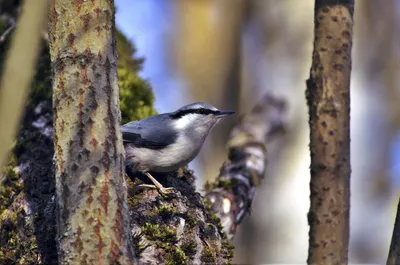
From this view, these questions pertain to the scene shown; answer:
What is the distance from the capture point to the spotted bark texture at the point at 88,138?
6.47 ft

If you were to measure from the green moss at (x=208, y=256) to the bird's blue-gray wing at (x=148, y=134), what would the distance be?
2.76ft

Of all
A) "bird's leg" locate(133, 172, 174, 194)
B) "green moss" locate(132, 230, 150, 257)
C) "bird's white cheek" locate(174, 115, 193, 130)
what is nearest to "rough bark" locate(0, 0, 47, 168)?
"green moss" locate(132, 230, 150, 257)

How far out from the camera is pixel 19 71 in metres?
2.66

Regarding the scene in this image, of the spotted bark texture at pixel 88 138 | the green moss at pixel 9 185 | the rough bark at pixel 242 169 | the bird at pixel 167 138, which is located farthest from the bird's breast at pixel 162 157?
the spotted bark texture at pixel 88 138

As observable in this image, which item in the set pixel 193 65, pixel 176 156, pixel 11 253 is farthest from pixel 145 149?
pixel 193 65

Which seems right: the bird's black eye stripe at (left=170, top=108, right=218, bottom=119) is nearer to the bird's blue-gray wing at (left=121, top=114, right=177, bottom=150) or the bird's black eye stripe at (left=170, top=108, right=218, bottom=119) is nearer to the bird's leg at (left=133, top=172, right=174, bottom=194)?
the bird's blue-gray wing at (left=121, top=114, right=177, bottom=150)

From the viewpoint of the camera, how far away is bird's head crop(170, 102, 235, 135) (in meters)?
3.69

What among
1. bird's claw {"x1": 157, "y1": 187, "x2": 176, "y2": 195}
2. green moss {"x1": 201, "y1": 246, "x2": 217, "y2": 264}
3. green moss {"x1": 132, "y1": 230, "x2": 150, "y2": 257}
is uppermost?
bird's claw {"x1": 157, "y1": 187, "x2": 176, "y2": 195}

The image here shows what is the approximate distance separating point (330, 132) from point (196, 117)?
99 centimetres

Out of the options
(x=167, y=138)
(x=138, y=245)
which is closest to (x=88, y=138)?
(x=138, y=245)

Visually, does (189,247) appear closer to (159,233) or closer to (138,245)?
(159,233)

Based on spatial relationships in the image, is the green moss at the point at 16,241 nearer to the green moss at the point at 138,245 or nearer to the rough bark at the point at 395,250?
the green moss at the point at 138,245

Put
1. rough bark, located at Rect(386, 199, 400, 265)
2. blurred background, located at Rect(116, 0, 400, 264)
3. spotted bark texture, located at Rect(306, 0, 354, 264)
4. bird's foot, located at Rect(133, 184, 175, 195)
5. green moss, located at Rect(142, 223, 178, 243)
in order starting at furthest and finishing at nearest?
blurred background, located at Rect(116, 0, 400, 264) → bird's foot, located at Rect(133, 184, 175, 195) → spotted bark texture, located at Rect(306, 0, 354, 264) → green moss, located at Rect(142, 223, 178, 243) → rough bark, located at Rect(386, 199, 400, 265)

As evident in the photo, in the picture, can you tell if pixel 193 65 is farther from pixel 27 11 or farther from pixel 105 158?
pixel 105 158
